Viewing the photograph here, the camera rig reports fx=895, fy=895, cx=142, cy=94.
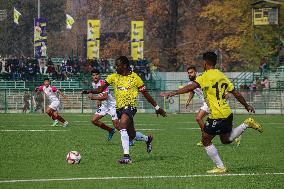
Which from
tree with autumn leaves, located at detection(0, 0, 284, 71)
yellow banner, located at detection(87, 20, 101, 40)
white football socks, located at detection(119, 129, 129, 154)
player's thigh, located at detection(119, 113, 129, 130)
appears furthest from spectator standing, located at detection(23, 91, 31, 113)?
white football socks, located at detection(119, 129, 129, 154)

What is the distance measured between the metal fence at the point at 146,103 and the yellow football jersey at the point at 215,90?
37483mm

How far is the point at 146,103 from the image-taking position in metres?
55.1

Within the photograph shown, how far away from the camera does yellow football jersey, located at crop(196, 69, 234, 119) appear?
1581cm

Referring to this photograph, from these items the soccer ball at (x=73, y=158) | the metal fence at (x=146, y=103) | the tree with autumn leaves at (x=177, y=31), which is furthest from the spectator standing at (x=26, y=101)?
the soccer ball at (x=73, y=158)

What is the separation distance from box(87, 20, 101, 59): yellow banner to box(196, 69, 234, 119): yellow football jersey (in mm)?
43497

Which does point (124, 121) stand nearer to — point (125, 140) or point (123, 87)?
point (125, 140)

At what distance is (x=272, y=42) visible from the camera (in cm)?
6719

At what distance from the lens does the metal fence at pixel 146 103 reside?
53.5m

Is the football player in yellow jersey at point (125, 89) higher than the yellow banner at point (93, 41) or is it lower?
lower

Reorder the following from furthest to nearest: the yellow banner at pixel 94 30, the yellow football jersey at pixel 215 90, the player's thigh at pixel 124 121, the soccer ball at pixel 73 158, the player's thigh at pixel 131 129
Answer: the yellow banner at pixel 94 30, the player's thigh at pixel 131 129, the player's thigh at pixel 124 121, the soccer ball at pixel 73 158, the yellow football jersey at pixel 215 90

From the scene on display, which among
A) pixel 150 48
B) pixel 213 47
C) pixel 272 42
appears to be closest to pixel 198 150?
pixel 272 42

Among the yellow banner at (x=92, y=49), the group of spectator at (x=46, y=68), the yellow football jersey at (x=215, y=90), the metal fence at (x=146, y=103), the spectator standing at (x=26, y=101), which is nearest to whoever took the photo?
the yellow football jersey at (x=215, y=90)

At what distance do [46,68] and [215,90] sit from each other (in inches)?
1765

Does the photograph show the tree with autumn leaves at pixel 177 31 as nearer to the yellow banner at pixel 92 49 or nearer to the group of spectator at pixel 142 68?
the group of spectator at pixel 142 68
